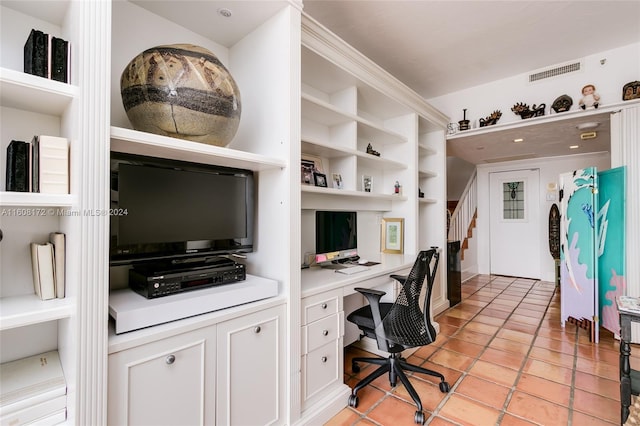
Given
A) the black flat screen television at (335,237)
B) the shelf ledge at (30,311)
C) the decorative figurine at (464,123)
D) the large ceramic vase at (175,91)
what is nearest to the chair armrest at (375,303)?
the black flat screen television at (335,237)

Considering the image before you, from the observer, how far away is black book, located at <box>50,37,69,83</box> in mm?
1063

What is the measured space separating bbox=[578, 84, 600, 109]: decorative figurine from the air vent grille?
26 cm

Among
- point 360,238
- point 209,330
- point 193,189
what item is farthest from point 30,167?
point 360,238

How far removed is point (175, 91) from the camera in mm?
1297

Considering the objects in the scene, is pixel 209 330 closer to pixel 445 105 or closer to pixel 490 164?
pixel 445 105

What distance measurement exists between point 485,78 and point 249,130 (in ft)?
10.9

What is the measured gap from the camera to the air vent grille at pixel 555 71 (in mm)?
3338

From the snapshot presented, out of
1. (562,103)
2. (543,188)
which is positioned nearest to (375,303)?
(562,103)

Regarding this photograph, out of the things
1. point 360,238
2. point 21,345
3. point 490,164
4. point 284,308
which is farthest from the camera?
point 490,164

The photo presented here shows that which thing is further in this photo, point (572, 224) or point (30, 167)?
point (572, 224)

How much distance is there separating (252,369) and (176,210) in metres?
0.86

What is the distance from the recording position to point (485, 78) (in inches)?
148

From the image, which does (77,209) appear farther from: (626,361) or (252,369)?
(626,361)

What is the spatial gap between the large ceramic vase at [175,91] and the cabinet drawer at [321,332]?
4.07 ft
